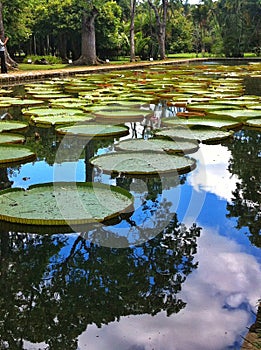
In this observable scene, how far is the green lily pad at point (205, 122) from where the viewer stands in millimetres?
5605

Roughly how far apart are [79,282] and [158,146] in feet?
8.10

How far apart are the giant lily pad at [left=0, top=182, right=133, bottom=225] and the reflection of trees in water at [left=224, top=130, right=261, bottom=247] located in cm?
76

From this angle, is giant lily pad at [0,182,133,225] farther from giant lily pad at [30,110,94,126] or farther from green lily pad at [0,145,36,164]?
giant lily pad at [30,110,94,126]

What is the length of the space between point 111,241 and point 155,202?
2.39 ft

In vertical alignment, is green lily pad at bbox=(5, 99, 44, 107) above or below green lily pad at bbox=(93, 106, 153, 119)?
above

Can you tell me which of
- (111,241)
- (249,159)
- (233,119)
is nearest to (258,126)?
(233,119)

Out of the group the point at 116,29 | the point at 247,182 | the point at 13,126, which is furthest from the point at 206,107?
the point at 116,29

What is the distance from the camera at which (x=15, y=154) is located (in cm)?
430

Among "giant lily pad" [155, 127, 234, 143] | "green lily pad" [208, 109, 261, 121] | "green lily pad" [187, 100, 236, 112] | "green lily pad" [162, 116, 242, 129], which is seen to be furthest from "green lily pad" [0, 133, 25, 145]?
"green lily pad" [187, 100, 236, 112]

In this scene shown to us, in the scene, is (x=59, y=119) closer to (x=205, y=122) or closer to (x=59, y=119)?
(x=59, y=119)

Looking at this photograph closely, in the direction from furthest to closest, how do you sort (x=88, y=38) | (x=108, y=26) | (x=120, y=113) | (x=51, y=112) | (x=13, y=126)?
1. (x=108, y=26)
2. (x=88, y=38)
3. (x=51, y=112)
4. (x=120, y=113)
5. (x=13, y=126)

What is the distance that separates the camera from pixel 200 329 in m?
1.84

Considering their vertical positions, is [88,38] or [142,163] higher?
[88,38]

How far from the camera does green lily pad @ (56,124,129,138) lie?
17.4 ft
